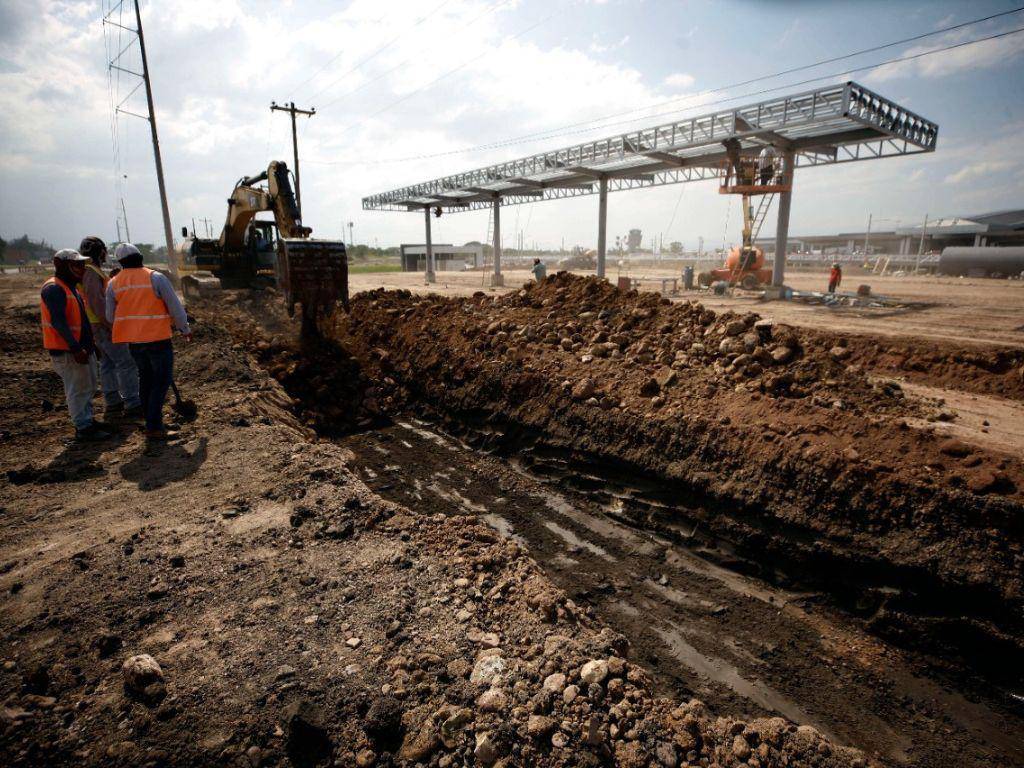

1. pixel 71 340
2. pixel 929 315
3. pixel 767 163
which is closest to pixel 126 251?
pixel 71 340

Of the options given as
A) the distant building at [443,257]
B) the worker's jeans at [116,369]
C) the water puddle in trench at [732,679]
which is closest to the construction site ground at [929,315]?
the water puddle in trench at [732,679]

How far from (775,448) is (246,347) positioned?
9218mm

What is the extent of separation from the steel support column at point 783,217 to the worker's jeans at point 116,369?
1918 cm

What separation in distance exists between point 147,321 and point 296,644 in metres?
4.10

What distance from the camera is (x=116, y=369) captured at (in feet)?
20.0

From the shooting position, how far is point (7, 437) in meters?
5.17

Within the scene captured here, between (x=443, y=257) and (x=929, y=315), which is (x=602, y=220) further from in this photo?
(x=443, y=257)

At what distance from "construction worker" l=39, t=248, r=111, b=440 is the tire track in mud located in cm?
308

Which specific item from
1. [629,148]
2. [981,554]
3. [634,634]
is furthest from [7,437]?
[629,148]

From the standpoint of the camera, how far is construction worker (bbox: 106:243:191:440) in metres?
5.06

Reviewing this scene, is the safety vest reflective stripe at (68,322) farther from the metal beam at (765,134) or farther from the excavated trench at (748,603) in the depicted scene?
the metal beam at (765,134)

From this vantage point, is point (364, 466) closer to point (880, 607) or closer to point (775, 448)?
point (775, 448)

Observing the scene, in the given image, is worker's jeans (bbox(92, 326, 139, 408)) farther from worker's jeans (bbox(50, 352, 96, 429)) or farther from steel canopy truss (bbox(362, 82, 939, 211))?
steel canopy truss (bbox(362, 82, 939, 211))

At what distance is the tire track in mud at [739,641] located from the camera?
3.24m
